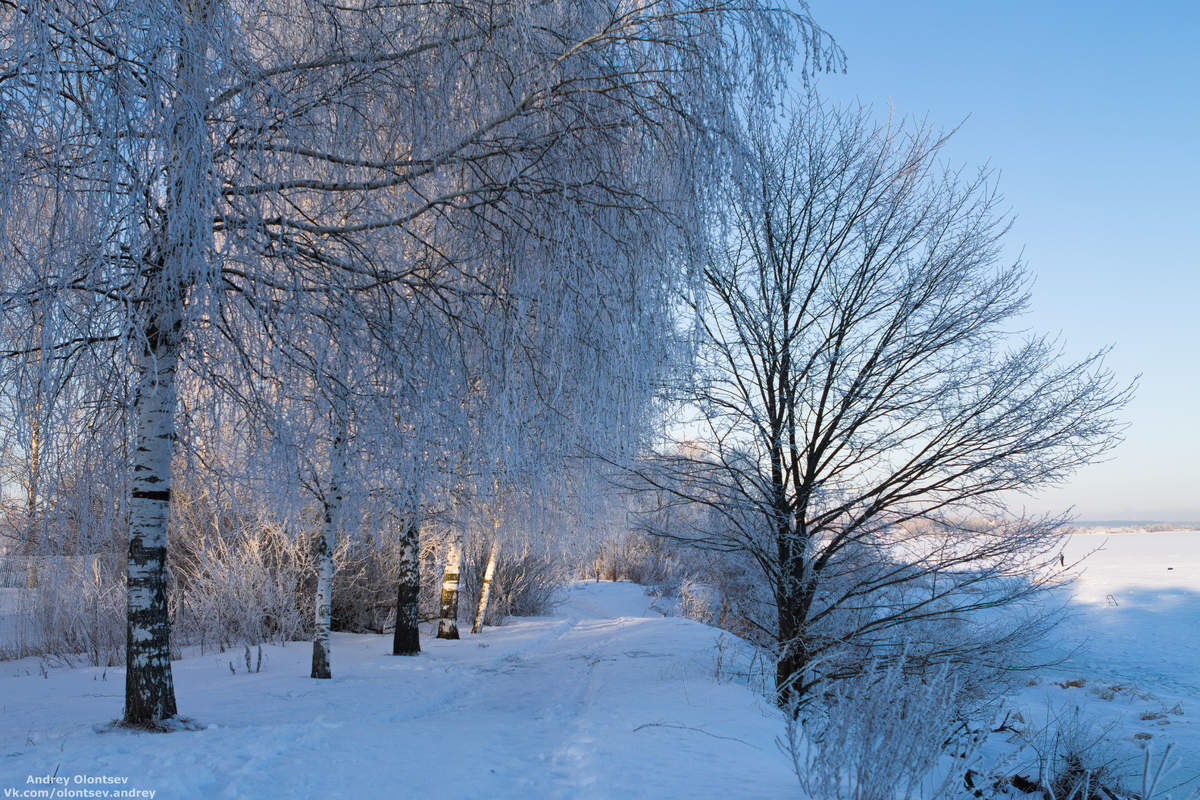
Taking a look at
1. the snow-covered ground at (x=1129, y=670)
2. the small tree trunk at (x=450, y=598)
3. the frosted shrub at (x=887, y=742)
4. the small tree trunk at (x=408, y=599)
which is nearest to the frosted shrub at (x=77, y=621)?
the small tree trunk at (x=408, y=599)

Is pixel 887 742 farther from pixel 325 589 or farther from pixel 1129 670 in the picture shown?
pixel 1129 670

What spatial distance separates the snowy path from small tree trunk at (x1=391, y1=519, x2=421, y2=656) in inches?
15.9

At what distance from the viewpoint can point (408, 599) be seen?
1262 centimetres

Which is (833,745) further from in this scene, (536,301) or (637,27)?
(637,27)

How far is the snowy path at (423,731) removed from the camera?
4.98 meters

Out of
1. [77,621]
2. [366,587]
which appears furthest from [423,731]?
[77,621]

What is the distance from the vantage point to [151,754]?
17.0 ft

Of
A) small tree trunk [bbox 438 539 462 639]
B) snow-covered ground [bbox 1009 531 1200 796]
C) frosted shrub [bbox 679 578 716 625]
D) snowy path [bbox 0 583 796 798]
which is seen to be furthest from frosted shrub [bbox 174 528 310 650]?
snow-covered ground [bbox 1009 531 1200 796]

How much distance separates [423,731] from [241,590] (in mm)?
7819

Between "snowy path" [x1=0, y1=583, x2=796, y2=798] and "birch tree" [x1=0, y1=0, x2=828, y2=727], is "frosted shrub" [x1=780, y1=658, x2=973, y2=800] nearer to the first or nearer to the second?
"snowy path" [x1=0, y1=583, x2=796, y2=798]

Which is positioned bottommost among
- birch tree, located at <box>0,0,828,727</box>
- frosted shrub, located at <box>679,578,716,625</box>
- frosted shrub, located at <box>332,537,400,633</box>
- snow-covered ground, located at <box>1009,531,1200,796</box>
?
Answer: snow-covered ground, located at <box>1009,531,1200,796</box>

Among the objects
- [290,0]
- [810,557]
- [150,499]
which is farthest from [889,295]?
[150,499]

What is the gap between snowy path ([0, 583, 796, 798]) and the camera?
16.4ft

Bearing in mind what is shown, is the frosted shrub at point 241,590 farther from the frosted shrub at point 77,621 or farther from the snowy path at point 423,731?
the snowy path at point 423,731
